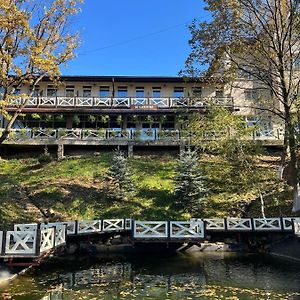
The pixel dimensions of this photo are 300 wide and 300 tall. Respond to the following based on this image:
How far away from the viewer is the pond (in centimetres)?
1193

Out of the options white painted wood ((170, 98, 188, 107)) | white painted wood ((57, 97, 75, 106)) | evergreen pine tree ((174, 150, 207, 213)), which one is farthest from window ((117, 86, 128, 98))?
evergreen pine tree ((174, 150, 207, 213))

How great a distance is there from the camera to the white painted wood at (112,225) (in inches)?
775

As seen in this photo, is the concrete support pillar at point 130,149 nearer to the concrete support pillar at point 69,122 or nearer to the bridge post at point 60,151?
the bridge post at point 60,151

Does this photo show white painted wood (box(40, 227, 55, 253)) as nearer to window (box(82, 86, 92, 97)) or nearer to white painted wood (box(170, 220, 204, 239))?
white painted wood (box(170, 220, 204, 239))

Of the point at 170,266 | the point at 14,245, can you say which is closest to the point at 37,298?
the point at 14,245

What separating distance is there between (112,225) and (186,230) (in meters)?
Answer: 4.09

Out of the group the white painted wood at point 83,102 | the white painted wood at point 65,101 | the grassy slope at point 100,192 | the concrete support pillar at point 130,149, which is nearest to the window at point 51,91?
the white painted wood at point 65,101

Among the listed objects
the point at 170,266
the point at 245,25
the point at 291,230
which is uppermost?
the point at 245,25

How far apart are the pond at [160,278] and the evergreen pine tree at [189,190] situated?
511 cm

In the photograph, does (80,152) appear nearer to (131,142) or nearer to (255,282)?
(131,142)

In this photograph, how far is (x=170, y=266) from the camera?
55.1ft

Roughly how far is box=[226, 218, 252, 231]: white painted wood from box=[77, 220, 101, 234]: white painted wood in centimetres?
684

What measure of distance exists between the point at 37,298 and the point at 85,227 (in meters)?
7.95

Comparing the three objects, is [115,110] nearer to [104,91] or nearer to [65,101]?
[104,91]
